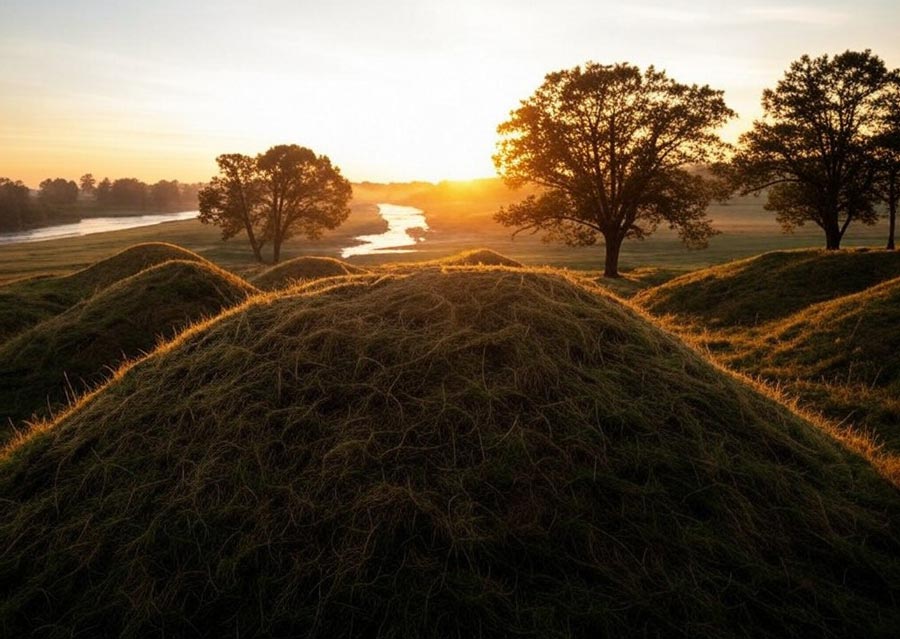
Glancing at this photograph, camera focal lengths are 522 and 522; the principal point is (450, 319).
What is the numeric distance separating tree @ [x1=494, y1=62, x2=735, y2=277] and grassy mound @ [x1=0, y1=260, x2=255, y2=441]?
1951cm

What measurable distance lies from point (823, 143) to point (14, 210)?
141 meters

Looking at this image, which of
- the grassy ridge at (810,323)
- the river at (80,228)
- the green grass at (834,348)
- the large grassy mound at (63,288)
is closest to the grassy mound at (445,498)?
the green grass at (834,348)

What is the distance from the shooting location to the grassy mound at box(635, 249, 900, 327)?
19906 millimetres

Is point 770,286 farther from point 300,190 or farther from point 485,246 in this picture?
point 485,246

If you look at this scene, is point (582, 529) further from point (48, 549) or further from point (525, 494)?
point (48, 549)

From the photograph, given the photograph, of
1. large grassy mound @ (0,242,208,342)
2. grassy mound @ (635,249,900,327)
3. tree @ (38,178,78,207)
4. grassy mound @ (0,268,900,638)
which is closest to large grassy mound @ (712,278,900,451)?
grassy mound @ (635,249,900,327)

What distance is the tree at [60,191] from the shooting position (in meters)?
165

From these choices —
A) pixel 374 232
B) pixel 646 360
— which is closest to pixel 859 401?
pixel 646 360

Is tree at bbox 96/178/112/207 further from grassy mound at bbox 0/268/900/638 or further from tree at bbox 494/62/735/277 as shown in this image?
grassy mound at bbox 0/268/900/638

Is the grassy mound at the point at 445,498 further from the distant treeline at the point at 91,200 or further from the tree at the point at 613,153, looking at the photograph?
the distant treeline at the point at 91,200

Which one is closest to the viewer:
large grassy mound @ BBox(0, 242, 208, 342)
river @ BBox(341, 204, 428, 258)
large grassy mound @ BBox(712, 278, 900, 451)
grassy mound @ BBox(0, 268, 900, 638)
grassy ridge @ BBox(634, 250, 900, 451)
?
grassy mound @ BBox(0, 268, 900, 638)

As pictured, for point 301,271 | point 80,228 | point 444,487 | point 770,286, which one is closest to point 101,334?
point 444,487

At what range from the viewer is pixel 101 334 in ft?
47.0

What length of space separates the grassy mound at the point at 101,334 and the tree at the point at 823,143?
30.0 metres
